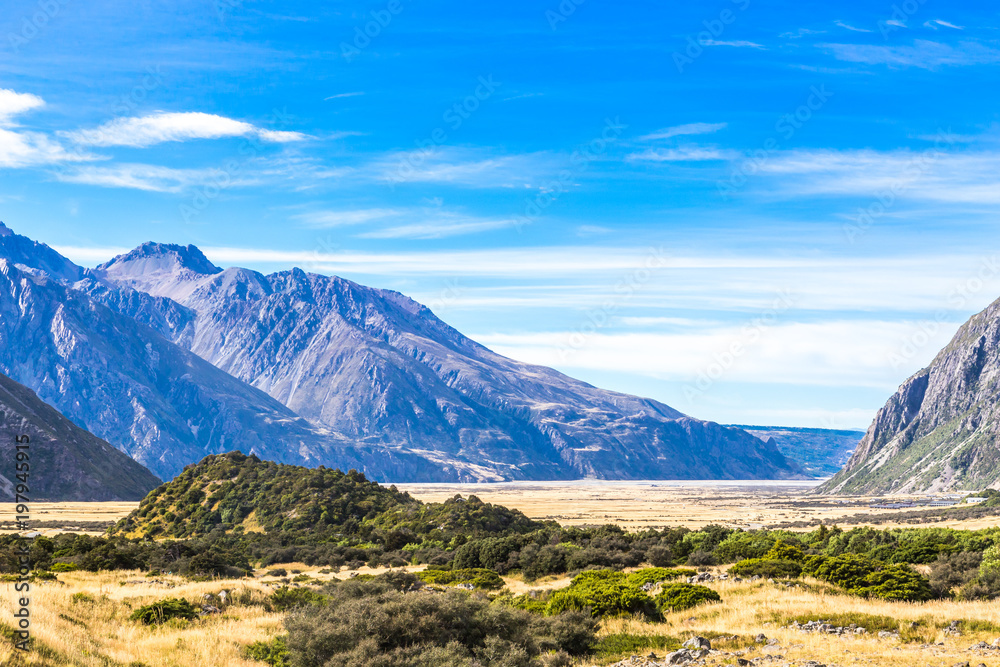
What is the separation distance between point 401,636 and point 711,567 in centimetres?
2562

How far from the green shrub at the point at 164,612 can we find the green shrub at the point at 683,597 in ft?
52.7

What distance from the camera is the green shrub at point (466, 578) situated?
37.3 m

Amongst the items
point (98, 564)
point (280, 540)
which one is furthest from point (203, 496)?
point (98, 564)

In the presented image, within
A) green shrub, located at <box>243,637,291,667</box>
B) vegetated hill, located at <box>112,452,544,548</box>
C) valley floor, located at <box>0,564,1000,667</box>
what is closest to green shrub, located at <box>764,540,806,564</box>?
valley floor, located at <box>0,564,1000,667</box>

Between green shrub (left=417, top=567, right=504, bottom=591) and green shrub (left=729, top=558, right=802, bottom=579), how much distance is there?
435 inches

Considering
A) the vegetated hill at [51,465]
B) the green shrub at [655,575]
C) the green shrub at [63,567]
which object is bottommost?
the vegetated hill at [51,465]

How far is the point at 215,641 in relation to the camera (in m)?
21.8

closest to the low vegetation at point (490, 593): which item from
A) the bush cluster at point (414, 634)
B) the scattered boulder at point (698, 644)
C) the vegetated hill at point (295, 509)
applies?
the bush cluster at point (414, 634)

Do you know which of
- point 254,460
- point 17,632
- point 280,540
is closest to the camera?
point 17,632

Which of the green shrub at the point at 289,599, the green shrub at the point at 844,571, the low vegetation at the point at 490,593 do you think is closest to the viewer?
the low vegetation at the point at 490,593

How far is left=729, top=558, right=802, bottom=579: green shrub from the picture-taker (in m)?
33.2

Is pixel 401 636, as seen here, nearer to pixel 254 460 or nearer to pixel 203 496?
pixel 203 496

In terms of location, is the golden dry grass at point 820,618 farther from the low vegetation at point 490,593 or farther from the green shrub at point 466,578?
the green shrub at point 466,578

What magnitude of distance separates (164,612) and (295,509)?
48052 millimetres
